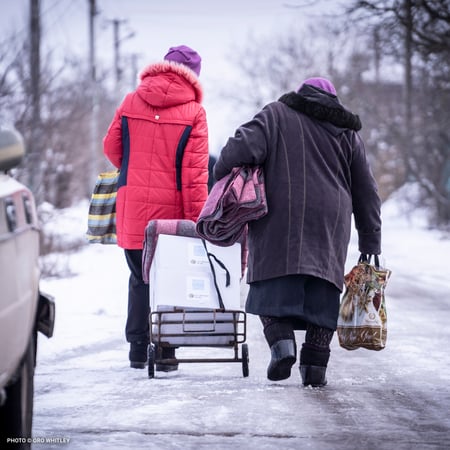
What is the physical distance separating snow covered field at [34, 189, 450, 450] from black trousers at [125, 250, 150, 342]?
0.25 metres

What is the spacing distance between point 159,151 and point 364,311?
64.8 inches

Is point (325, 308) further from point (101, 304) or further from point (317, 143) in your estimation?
point (101, 304)

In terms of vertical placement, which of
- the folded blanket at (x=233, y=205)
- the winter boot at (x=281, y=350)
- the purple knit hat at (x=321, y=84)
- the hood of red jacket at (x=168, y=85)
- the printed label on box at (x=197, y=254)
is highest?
the purple knit hat at (x=321, y=84)

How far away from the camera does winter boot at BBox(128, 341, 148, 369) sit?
6527 mm

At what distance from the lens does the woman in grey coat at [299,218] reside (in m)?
5.67

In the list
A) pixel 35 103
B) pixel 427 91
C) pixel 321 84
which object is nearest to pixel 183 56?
pixel 321 84

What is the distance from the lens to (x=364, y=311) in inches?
237

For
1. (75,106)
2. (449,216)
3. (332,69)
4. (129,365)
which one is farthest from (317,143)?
(332,69)

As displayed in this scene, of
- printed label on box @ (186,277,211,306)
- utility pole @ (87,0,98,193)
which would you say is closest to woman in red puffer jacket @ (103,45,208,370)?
printed label on box @ (186,277,211,306)

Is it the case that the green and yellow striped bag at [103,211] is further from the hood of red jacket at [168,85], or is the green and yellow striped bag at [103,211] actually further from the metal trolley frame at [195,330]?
the metal trolley frame at [195,330]

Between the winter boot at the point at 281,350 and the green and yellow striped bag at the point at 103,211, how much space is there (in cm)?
145

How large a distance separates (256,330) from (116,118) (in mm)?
2769

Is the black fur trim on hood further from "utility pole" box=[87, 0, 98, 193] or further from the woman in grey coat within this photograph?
"utility pole" box=[87, 0, 98, 193]

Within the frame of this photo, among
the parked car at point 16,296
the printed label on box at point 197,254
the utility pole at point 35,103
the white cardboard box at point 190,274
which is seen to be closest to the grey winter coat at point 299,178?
the white cardboard box at point 190,274
